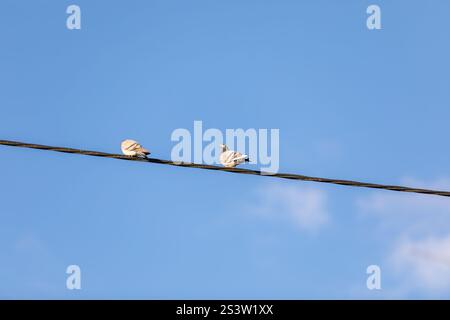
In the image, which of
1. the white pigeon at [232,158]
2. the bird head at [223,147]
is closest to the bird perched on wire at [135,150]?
the white pigeon at [232,158]

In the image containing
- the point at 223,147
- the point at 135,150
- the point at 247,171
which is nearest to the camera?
the point at 247,171

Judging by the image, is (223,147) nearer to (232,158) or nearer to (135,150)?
(232,158)

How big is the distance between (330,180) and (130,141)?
7.16 metres

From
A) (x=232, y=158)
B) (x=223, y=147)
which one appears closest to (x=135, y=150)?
(x=232, y=158)

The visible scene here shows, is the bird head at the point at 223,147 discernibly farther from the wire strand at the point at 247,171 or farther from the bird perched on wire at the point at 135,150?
the wire strand at the point at 247,171

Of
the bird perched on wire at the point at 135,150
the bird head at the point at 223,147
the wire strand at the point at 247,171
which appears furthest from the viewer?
the bird head at the point at 223,147

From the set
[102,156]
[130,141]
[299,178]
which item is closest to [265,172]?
[299,178]

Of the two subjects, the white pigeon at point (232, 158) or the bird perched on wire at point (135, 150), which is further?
the white pigeon at point (232, 158)

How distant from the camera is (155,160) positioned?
1683cm

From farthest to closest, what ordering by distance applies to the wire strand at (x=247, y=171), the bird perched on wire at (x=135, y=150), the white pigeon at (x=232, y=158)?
the white pigeon at (x=232, y=158)
the bird perched on wire at (x=135, y=150)
the wire strand at (x=247, y=171)

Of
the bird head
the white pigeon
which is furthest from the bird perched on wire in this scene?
the bird head

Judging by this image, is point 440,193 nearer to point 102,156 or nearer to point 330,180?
point 330,180
